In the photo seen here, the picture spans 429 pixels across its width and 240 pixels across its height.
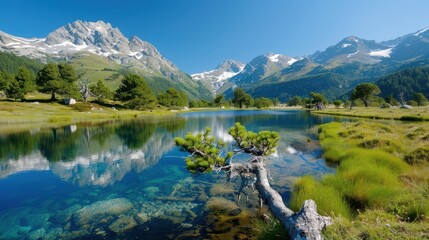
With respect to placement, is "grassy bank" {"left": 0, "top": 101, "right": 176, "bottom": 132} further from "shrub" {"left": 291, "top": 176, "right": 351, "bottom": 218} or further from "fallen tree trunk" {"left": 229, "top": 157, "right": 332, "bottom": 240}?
"fallen tree trunk" {"left": 229, "top": 157, "right": 332, "bottom": 240}

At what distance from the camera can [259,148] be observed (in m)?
18.0

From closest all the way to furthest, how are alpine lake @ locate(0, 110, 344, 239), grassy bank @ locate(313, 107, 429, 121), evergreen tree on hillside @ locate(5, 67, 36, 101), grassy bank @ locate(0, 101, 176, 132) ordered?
alpine lake @ locate(0, 110, 344, 239) → grassy bank @ locate(313, 107, 429, 121) → grassy bank @ locate(0, 101, 176, 132) → evergreen tree on hillside @ locate(5, 67, 36, 101)

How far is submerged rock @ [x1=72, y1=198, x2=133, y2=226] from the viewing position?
50.9 ft

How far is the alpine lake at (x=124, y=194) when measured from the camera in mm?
14039

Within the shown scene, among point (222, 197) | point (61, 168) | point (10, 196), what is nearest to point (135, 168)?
point (61, 168)

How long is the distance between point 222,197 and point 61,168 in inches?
827

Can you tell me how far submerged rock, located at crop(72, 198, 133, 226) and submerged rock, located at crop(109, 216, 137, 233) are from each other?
1.16 meters

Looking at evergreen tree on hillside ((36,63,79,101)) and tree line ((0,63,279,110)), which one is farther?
evergreen tree on hillside ((36,63,79,101))

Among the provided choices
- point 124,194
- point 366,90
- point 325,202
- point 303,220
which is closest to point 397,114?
point 366,90

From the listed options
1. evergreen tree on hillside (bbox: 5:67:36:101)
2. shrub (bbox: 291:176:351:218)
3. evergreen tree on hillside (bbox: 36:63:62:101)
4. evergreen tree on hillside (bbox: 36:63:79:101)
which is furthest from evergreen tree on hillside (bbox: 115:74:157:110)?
shrub (bbox: 291:176:351:218)

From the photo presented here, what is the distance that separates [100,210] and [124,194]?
3.14 meters

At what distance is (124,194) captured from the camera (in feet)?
65.7

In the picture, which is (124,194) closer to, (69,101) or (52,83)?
(69,101)

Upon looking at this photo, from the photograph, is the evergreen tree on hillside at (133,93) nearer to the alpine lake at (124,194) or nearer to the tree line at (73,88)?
the tree line at (73,88)
